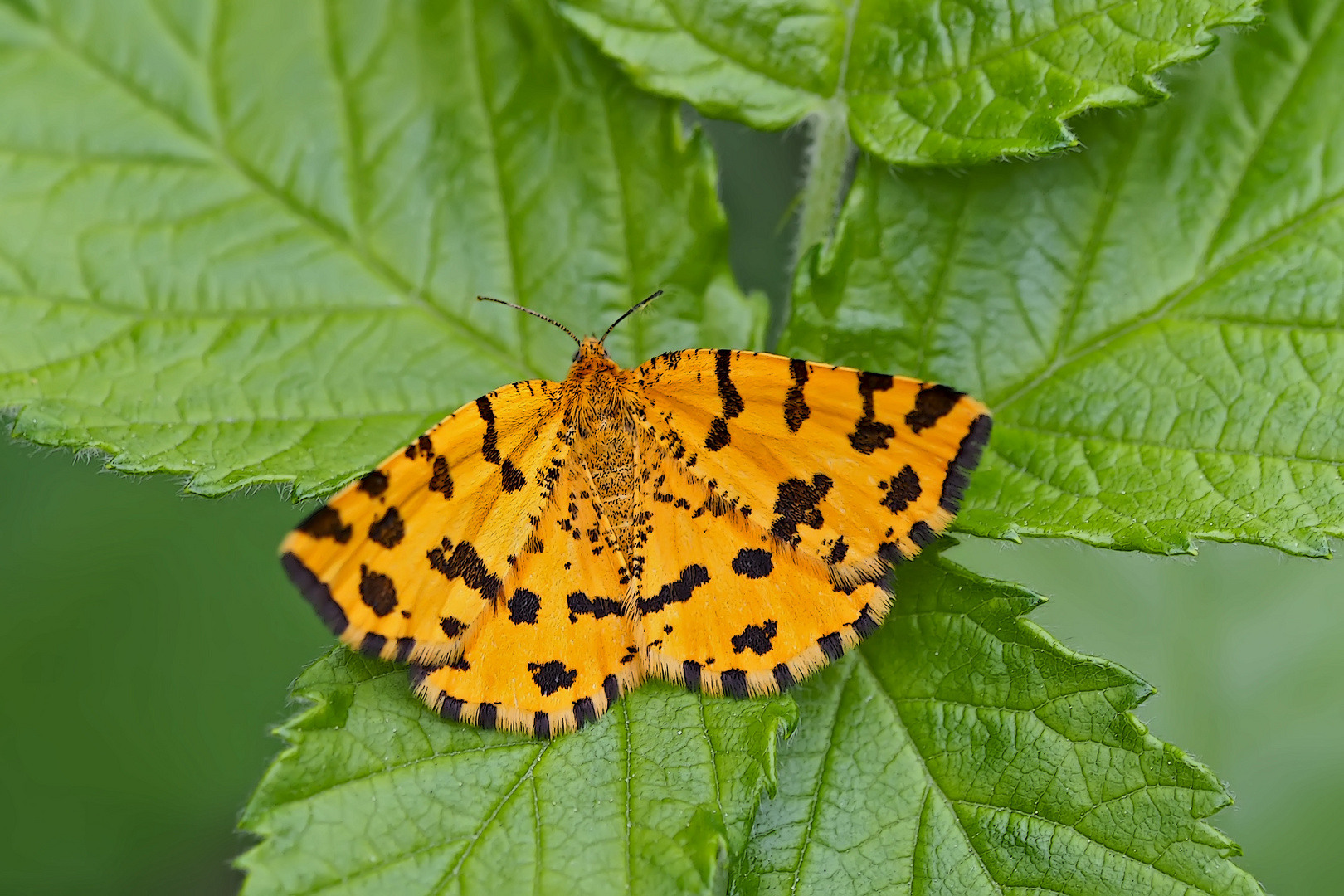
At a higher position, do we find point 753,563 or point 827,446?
point 827,446

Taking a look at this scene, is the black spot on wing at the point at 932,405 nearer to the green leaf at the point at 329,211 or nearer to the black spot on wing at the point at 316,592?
the green leaf at the point at 329,211

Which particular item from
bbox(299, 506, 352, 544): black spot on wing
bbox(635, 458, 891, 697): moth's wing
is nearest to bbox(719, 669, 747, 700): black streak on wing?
bbox(635, 458, 891, 697): moth's wing

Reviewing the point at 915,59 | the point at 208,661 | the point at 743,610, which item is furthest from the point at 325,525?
the point at 208,661

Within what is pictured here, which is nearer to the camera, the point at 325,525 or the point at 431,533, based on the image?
the point at 325,525

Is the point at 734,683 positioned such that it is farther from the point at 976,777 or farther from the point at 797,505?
the point at 976,777

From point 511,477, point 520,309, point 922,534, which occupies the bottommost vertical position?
point 922,534

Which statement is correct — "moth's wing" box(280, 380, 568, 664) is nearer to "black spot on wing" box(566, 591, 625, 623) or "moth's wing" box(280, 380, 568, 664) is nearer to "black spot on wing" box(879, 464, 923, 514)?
"black spot on wing" box(566, 591, 625, 623)
